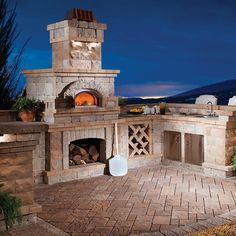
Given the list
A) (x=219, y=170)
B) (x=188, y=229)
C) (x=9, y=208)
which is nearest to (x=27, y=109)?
(x=9, y=208)

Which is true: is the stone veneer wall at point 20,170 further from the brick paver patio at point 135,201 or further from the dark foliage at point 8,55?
the dark foliage at point 8,55

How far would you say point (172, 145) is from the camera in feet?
39.9

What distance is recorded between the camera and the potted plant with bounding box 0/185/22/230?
6230mm

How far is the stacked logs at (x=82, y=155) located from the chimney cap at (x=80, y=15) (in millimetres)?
3241

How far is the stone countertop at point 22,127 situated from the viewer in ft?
30.3

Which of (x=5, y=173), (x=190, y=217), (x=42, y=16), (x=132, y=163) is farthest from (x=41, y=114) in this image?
(x=42, y=16)

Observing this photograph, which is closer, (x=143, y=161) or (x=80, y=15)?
(x=80, y=15)

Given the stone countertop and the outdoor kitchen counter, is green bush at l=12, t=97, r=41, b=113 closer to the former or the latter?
the stone countertop

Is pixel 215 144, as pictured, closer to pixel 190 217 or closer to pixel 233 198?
pixel 233 198

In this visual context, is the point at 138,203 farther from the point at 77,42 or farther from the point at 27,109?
Result: the point at 77,42

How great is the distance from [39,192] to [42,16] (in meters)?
19.6

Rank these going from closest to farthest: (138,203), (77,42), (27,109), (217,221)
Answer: (217,221) → (138,203) → (27,109) → (77,42)

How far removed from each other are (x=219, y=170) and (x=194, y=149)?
1.04 m

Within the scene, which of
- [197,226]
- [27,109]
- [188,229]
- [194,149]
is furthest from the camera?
[194,149]
